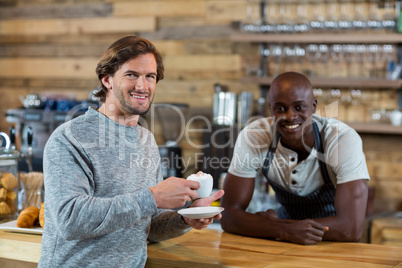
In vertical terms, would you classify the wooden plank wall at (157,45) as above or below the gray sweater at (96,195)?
above

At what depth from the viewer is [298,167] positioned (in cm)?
243

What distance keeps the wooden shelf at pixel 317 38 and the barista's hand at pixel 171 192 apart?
3351 mm

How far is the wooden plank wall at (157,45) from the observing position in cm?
488

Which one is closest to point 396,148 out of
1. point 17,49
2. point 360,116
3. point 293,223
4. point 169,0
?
point 360,116

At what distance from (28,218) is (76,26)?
13.3 feet

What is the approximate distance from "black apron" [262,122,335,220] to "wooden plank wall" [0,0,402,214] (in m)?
2.50

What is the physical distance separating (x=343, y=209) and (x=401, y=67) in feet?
9.15

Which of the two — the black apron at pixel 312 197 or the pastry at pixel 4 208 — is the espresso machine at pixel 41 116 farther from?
the black apron at pixel 312 197

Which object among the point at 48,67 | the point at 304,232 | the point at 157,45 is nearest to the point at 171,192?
the point at 304,232

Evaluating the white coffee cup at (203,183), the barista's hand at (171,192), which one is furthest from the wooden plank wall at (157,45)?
the barista's hand at (171,192)

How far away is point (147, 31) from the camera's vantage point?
5508 mm

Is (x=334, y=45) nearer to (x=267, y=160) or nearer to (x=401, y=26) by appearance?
(x=401, y=26)

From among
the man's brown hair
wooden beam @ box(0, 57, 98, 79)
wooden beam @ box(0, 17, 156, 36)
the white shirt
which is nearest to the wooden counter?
the white shirt

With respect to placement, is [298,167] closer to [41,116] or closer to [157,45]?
[41,116]
